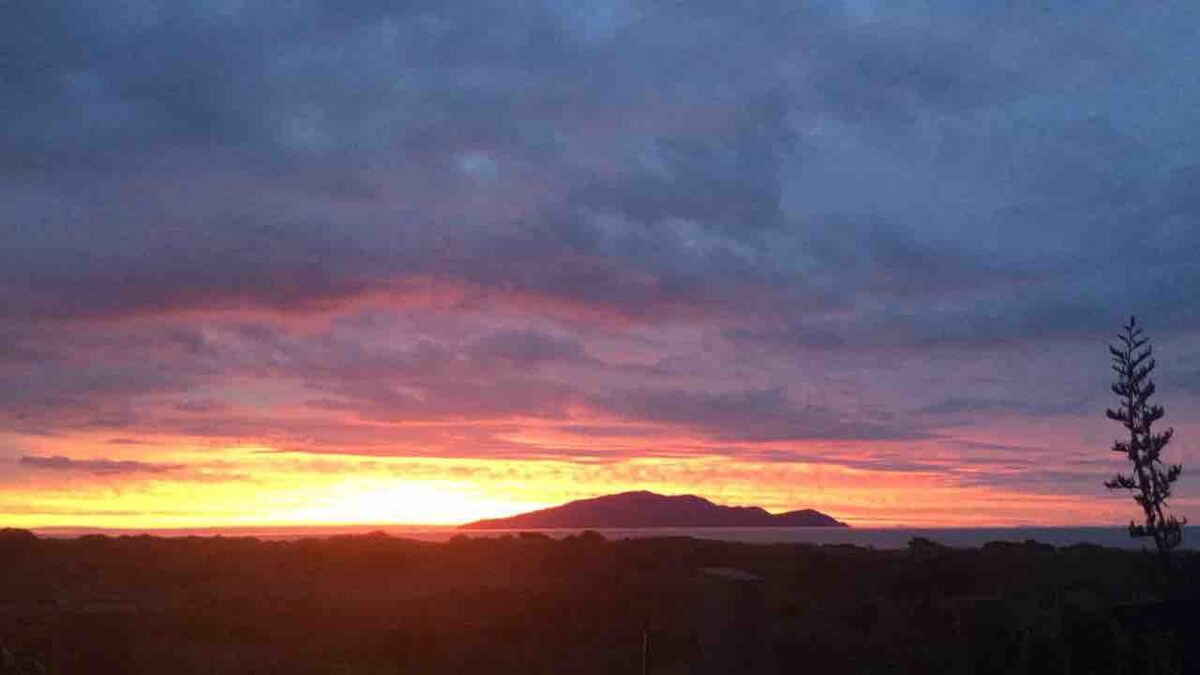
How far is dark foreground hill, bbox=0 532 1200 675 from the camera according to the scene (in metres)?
16.4

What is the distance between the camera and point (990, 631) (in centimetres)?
1579

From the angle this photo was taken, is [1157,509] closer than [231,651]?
Yes

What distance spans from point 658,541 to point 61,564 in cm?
2241

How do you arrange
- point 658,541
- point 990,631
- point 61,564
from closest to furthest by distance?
point 990,631 < point 61,564 < point 658,541

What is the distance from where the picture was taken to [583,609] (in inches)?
1228

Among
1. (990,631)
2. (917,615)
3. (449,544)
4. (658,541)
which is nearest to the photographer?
(990,631)

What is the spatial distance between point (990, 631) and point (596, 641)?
12745mm

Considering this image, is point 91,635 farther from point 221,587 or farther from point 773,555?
point 773,555

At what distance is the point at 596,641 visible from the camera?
1066 inches

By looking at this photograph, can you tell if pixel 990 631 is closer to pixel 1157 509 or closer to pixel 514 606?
pixel 1157 509

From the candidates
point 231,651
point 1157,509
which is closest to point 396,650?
point 231,651

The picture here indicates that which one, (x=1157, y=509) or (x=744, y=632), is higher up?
(x=1157, y=509)

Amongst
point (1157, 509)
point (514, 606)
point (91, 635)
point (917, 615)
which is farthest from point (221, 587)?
point (1157, 509)

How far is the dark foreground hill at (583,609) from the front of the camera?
53.7 ft
